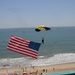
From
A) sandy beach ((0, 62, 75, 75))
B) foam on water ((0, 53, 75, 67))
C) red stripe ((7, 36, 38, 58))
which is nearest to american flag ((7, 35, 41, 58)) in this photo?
red stripe ((7, 36, 38, 58))

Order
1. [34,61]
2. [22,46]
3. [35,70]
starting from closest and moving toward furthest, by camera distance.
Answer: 1. [22,46]
2. [35,70]
3. [34,61]

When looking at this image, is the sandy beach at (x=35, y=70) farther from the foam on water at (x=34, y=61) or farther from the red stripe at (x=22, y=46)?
the red stripe at (x=22, y=46)

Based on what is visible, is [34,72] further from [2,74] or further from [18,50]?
[18,50]

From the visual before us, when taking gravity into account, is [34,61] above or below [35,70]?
above

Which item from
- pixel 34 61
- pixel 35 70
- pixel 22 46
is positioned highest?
pixel 34 61

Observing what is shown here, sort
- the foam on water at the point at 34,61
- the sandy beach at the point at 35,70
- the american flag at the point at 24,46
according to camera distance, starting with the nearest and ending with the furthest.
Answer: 1. the american flag at the point at 24,46
2. the sandy beach at the point at 35,70
3. the foam on water at the point at 34,61

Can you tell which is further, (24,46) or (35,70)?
(35,70)

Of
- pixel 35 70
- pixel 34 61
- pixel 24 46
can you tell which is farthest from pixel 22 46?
pixel 34 61

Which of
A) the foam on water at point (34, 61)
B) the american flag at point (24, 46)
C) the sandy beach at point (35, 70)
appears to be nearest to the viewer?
the american flag at point (24, 46)

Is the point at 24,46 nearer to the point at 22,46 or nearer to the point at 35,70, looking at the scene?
the point at 22,46

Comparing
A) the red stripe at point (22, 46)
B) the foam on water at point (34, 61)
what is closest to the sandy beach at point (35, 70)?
the foam on water at point (34, 61)

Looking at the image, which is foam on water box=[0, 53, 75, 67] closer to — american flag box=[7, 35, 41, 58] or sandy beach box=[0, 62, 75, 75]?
sandy beach box=[0, 62, 75, 75]

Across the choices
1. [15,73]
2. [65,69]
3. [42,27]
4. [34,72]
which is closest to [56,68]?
[65,69]

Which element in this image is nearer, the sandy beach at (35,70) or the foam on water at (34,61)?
the sandy beach at (35,70)
